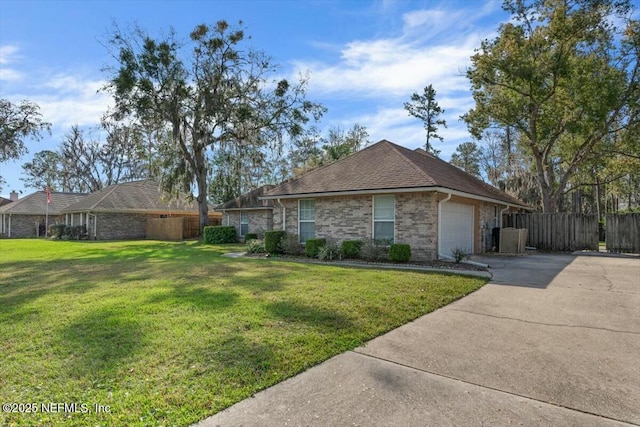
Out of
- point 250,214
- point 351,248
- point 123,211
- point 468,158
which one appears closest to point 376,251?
point 351,248

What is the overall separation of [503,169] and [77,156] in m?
47.9

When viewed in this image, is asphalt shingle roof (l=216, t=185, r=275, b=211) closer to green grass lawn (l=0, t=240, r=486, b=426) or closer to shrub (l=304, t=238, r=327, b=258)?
shrub (l=304, t=238, r=327, b=258)

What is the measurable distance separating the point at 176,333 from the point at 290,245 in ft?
30.1

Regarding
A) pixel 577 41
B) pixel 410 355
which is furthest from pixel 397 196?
pixel 577 41

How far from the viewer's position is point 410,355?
13.0ft

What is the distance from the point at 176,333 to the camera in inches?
173

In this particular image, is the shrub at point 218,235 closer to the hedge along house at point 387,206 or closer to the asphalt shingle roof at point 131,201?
the asphalt shingle roof at point 131,201

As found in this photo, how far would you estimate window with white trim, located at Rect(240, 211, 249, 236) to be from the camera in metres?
22.9

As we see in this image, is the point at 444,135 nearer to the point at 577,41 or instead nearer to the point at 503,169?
the point at 503,169

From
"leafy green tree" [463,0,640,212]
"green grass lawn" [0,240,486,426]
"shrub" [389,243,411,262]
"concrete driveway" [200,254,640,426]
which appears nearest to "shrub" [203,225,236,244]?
"green grass lawn" [0,240,486,426]

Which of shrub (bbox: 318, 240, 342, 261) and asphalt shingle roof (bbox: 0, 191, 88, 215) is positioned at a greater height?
asphalt shingle roof (bbox: 0, 191, 88, 215)

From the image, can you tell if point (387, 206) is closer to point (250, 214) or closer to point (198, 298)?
point (198, 298)

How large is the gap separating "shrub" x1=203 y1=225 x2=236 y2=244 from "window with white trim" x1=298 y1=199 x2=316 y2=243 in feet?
29.1

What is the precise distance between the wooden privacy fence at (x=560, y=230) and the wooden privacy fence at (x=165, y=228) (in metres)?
20.8
